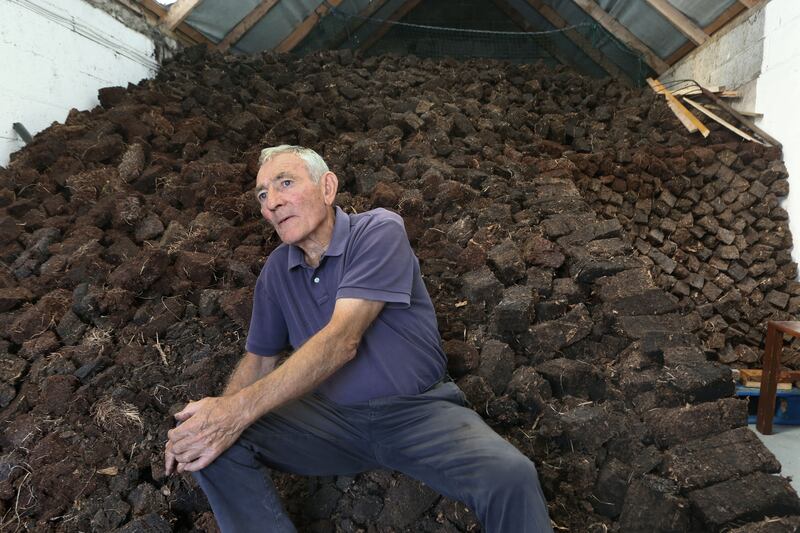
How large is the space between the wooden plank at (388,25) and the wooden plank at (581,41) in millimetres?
2082

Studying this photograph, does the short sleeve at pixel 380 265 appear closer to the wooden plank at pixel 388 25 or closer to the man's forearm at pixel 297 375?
the man's forearm at pixel 297 375

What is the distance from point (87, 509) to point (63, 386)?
628 millimetres

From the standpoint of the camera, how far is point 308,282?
1961mm

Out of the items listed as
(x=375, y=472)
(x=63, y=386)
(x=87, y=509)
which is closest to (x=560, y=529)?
(x=375, y=472)

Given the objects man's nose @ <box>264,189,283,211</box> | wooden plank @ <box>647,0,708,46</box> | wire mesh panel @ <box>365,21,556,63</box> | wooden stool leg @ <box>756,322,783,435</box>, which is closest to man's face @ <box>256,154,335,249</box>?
man's nose @ <box>264,189,283,211</box>

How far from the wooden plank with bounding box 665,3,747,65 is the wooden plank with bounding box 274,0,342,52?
14.3ft

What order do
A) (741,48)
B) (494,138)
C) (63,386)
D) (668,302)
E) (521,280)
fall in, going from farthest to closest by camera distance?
(741,48) < (494,138) < (521,280) < (668,302) < (63,386)

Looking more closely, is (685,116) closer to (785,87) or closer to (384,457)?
(785,87)

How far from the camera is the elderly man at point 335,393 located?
1525 millimetres

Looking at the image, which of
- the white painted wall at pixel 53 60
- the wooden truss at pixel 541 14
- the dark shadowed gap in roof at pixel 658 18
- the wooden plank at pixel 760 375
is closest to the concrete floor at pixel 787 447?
the wooden plank at pixel 760 375

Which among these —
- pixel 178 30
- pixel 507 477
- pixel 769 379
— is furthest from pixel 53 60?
pixel 769 379

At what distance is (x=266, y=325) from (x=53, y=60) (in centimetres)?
398

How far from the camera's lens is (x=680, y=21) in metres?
5.83

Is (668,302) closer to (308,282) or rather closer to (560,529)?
(560,529)
